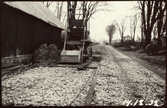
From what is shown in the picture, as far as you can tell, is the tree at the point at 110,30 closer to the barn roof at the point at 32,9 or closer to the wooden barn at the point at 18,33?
the barn roof at the point at 32,9

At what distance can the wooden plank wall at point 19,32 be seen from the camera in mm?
9625

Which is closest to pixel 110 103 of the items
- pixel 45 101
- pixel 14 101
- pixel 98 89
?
pixel 98 89

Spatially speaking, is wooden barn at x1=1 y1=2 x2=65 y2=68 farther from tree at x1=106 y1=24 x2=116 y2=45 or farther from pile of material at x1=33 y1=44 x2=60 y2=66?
tree at x1=106 y1=24 x2=116 y2=45

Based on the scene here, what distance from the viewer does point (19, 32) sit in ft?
36.8

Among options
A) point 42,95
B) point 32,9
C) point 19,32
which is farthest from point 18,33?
point 42,95

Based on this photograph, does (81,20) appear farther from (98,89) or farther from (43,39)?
(98,89)

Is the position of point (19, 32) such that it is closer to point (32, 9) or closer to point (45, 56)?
point (45, 56)

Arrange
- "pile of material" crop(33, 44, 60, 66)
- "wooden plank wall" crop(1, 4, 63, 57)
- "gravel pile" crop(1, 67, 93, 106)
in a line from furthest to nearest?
"pile of material" crop(33, 44, 60, 66), "wooden plank wall" crop(1, 4, 63, 57), "gravel pile" crop(1, 67, 93, 106)

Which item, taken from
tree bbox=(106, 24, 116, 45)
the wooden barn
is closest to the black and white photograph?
the wooden barn

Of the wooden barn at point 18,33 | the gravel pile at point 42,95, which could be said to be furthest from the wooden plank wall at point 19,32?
the gravel pile at point 42,95

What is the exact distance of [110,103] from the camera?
4.36m

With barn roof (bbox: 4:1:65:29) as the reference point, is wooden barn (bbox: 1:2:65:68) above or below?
below

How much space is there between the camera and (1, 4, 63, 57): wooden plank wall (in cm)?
962

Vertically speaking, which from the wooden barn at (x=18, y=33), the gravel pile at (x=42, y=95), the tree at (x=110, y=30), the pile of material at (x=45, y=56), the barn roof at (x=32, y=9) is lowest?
the gravel pile at (x=42, y=95)
